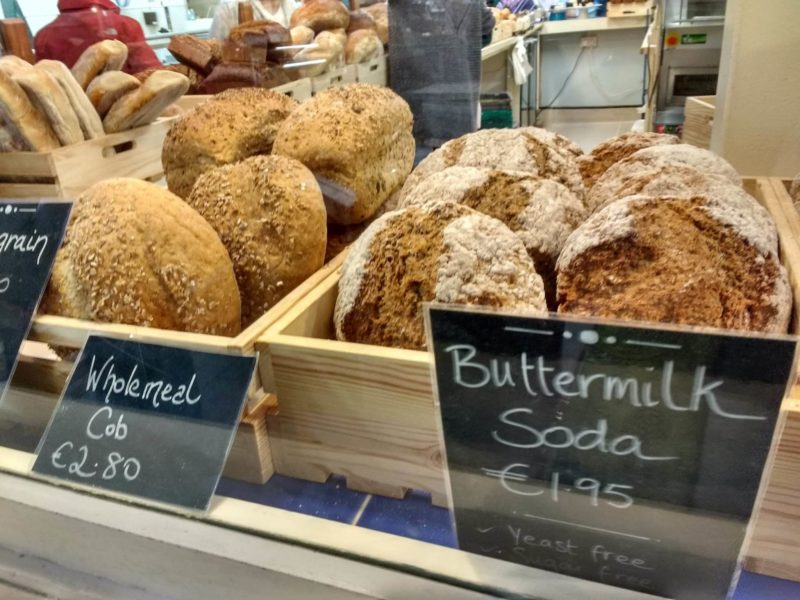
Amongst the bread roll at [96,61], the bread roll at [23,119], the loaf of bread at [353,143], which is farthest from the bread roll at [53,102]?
the loaf of bread at [353,143]

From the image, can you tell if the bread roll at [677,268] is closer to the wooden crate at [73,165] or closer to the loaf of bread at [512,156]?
the loaf of bread at [512,156]

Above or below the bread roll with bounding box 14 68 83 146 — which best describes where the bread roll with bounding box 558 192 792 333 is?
below

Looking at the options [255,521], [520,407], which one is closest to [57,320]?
[255,521]

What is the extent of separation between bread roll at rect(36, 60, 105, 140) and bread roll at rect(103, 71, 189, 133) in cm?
4

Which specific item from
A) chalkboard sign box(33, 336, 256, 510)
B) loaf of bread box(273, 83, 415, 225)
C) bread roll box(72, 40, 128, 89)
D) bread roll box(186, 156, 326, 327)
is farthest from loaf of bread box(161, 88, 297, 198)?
chalkboard sign box(33, 336, 256, 510)

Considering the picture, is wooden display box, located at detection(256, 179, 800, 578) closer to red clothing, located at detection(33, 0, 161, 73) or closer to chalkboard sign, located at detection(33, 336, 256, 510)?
chalkboard sign, located at detection(33, 336, 256, 510)

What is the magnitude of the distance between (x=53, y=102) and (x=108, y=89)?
0.57 feet

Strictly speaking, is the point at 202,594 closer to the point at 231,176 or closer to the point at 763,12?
the point at 231,176

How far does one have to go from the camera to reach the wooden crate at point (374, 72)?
1623 mm

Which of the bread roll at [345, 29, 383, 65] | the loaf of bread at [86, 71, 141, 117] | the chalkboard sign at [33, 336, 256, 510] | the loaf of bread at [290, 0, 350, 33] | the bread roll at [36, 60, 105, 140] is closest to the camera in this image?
the chalkboard sign at [33, 336, 256, 510]

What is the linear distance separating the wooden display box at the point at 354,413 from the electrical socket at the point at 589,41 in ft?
1.82

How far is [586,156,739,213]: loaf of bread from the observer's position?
1003mm

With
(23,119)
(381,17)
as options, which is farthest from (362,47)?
(23,119)

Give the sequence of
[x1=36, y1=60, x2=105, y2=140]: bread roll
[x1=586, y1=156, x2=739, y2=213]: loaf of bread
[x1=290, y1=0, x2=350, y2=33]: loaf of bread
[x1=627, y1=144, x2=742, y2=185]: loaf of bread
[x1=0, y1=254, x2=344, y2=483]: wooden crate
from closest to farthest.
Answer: [x1=0, y1=254, x2=344, y2=483]: wooden crate
[x1=586, y1=156, x2=739, y2=213]: loaf of bread
[x1=627, y1=144, x2=742, y2=185]: loaf of bread
[x1=36, y1=60, x2=105, y2=140]: bread roll
[x1=290, y1=0, x2=350, y2=33]: loaf of bread
